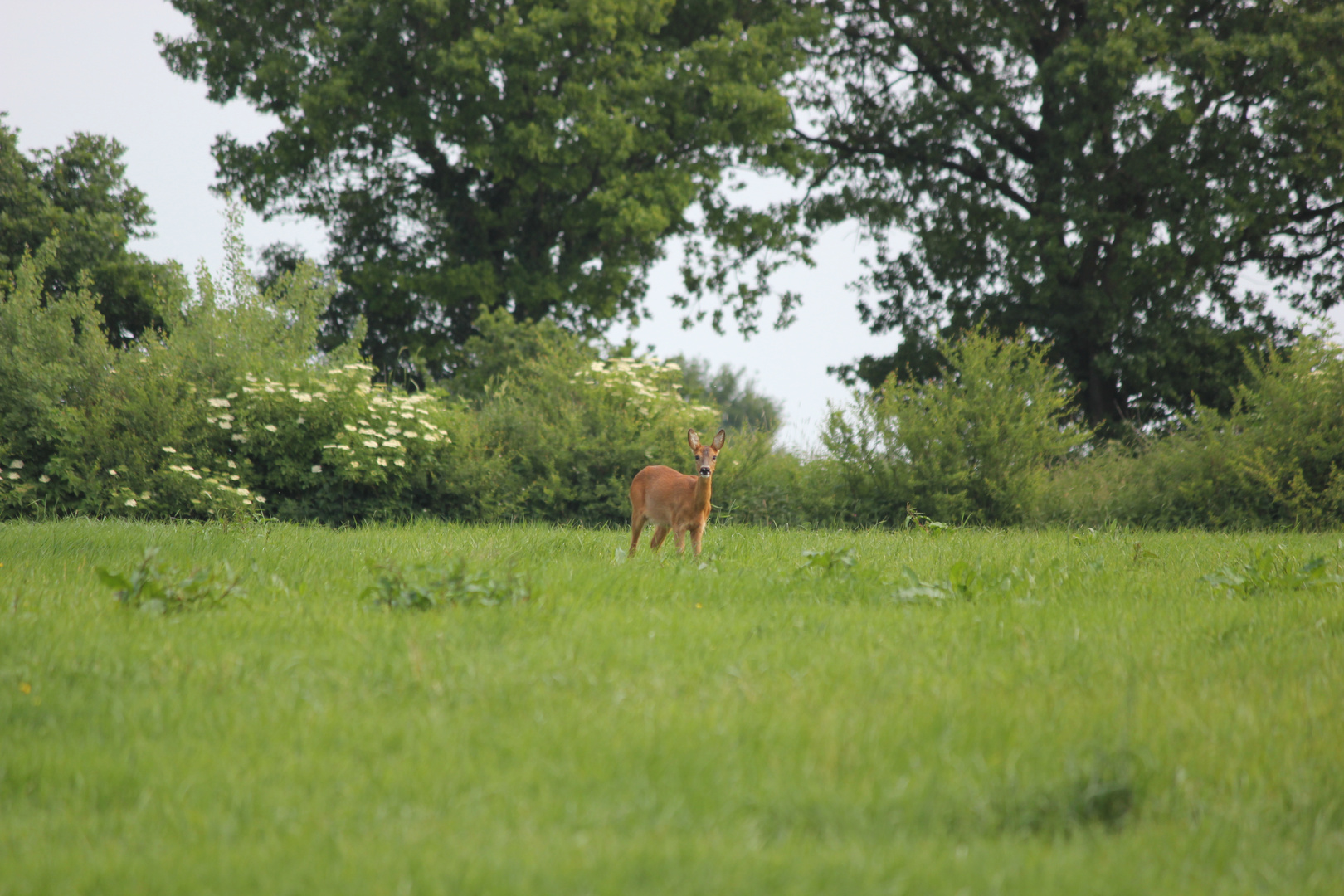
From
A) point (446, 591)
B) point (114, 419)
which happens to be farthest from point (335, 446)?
point (446, 591)

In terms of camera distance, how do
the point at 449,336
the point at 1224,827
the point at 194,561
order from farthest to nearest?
the point at 449,336, the point at 194,561, the point at 1224,827

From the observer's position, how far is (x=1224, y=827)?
2.86m

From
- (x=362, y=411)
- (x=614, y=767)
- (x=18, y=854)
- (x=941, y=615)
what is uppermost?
(x=362, y=411)

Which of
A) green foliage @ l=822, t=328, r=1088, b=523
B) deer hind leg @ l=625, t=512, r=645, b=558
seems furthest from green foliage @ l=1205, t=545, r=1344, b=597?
green foliage @ l=822, t=328, r=1088, b=523

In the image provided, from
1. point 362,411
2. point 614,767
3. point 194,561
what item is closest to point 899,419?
point 362,411

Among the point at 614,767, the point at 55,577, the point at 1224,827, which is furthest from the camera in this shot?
the point at 55,577

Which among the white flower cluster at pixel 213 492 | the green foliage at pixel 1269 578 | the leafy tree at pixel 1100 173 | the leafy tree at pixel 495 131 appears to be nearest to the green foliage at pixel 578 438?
the white flower cluster at pixel 213 492

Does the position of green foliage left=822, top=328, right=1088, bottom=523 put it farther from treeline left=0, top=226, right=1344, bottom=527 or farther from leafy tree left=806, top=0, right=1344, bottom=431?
leafy tree left=806, top=0, right=1344, bottom=431

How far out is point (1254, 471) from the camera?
12156 millimetres

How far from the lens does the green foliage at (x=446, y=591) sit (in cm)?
523

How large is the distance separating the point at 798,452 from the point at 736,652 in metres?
9.94

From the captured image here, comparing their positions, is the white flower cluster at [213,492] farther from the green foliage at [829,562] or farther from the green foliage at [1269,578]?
the green foliage at [1269,578]

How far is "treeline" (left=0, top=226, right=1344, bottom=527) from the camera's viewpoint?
1163 centimetres

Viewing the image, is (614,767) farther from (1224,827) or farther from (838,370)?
(838,370)
